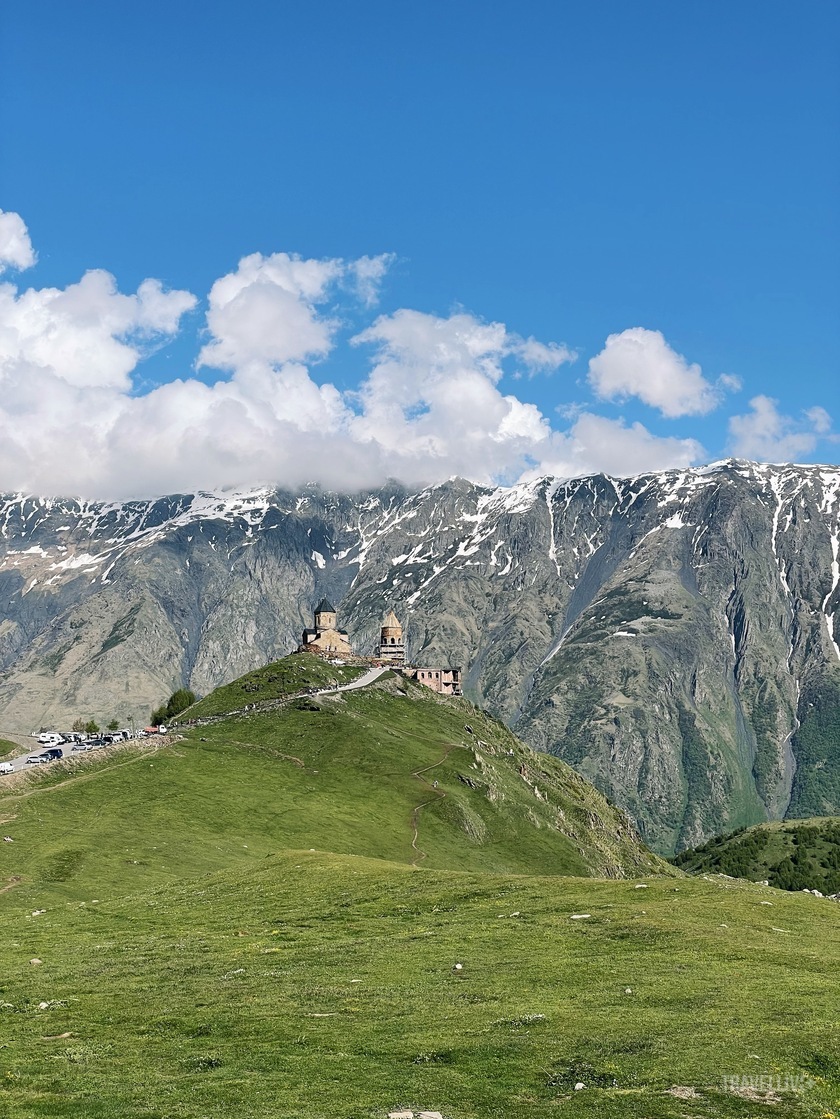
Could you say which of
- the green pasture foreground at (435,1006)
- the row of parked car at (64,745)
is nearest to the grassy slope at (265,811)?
the row of parked car at (64,745)

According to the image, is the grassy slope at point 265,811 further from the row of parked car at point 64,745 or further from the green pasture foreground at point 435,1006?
the green pasture foreground at point 435,1006

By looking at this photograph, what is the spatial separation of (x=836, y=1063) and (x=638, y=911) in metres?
25.9

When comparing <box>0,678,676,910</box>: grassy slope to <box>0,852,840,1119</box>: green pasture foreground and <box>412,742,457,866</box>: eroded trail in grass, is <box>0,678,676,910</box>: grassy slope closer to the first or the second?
<box>412,742,457,866</box>: eroded trail in grass

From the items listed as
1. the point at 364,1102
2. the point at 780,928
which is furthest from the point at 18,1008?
the point at 780,928

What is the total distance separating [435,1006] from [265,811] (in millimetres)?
95489

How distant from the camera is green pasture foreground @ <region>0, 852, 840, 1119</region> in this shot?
30.8 m

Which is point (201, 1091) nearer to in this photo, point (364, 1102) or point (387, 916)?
point (364, 1102)

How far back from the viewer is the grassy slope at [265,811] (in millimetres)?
96125

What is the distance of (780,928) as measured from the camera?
56.1 metres

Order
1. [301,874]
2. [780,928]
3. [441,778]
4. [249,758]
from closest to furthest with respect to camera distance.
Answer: [780,928], [301,874], [249,758], [441,778]

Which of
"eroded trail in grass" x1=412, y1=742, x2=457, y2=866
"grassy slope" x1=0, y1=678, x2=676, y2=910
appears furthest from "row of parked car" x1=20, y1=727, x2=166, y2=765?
"eroded trail in grass" x1=412, y1=742, x2=457, y2=866

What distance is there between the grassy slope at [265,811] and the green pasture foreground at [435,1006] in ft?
88.9

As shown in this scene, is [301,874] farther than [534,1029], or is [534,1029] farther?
[301,874]

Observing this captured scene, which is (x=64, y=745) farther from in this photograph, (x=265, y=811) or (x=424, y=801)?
(x=424, y=801)
